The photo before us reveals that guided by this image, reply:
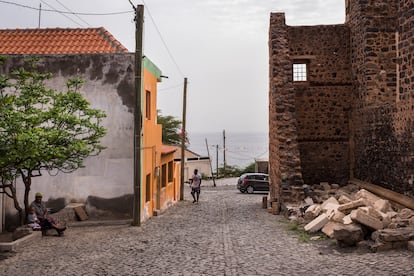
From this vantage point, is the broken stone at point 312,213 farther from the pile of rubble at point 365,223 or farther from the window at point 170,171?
the window at point 170,171

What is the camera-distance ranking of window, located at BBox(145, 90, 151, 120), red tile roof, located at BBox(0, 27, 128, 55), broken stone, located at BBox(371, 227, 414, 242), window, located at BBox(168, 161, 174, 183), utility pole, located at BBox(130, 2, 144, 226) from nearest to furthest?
1. broken stone, located at BBox(371, 227, 414, 242)
2. utility pole, located at BBox(130, 2, 144, 226)
3. red tile roof, located at BBox(0, 27, 128, 55)
4. window, located at BBox(145, 90, 151, 120)
5. window, located at BBox(168, 161, 174, 183)

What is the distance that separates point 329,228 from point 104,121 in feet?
25.5

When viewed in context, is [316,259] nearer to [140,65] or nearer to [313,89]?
[140,65]

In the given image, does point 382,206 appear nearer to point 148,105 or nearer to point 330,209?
point 330,209

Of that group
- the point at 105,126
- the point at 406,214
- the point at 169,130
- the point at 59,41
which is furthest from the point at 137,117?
the point at 169,130

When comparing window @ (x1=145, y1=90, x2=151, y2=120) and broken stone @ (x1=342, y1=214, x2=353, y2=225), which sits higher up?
window @ (x1=145, y1=90, x2=151, y2=120)

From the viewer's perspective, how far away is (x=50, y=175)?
1511cm

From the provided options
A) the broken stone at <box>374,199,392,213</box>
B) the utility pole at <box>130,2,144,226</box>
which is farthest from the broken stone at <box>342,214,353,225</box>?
the utility pole at <box>130,2,144,226</box>

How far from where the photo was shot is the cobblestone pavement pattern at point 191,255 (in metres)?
8.91

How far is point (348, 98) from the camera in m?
19.5

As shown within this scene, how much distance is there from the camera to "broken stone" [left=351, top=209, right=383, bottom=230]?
10.6m

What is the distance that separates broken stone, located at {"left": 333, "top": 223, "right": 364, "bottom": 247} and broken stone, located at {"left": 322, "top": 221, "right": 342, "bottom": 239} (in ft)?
3.39

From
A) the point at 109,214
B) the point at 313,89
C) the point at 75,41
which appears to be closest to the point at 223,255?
the point at 109,214

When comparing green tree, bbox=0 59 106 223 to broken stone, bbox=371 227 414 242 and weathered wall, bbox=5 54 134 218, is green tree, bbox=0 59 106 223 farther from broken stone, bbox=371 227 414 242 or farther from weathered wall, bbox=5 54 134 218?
broken stone, bbox=371 227 414 242
